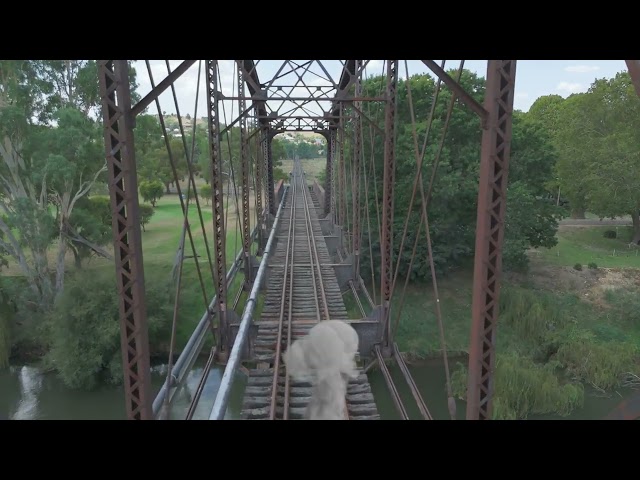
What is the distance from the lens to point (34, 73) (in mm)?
15797

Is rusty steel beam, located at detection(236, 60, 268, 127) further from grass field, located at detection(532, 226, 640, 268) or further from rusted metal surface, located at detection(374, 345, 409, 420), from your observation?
grass field, located at detection(532, 226, 640, 268)

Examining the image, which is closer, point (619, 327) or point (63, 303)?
point (63, 303)

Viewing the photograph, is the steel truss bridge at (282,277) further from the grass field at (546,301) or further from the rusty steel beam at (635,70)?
the grass field at (546,301)

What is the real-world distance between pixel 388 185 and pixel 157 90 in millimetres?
4709

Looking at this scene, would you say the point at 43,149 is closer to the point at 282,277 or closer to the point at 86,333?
the point at 86,333

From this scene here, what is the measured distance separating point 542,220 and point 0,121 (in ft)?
67.5

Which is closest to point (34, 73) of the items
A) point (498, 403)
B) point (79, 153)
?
point (79, 153)

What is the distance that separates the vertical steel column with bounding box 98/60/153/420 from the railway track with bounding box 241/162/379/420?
249cm

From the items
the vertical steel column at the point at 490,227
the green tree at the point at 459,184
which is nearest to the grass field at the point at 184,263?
the vertical steel column at the point at 490,227

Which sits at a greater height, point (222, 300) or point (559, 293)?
point (222, 300)

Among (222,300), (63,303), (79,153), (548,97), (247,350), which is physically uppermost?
(548,97)

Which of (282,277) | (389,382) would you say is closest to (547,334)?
(282,277)

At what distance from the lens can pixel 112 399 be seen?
1453 centimetres

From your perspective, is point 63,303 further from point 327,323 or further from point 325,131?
point 325,131
